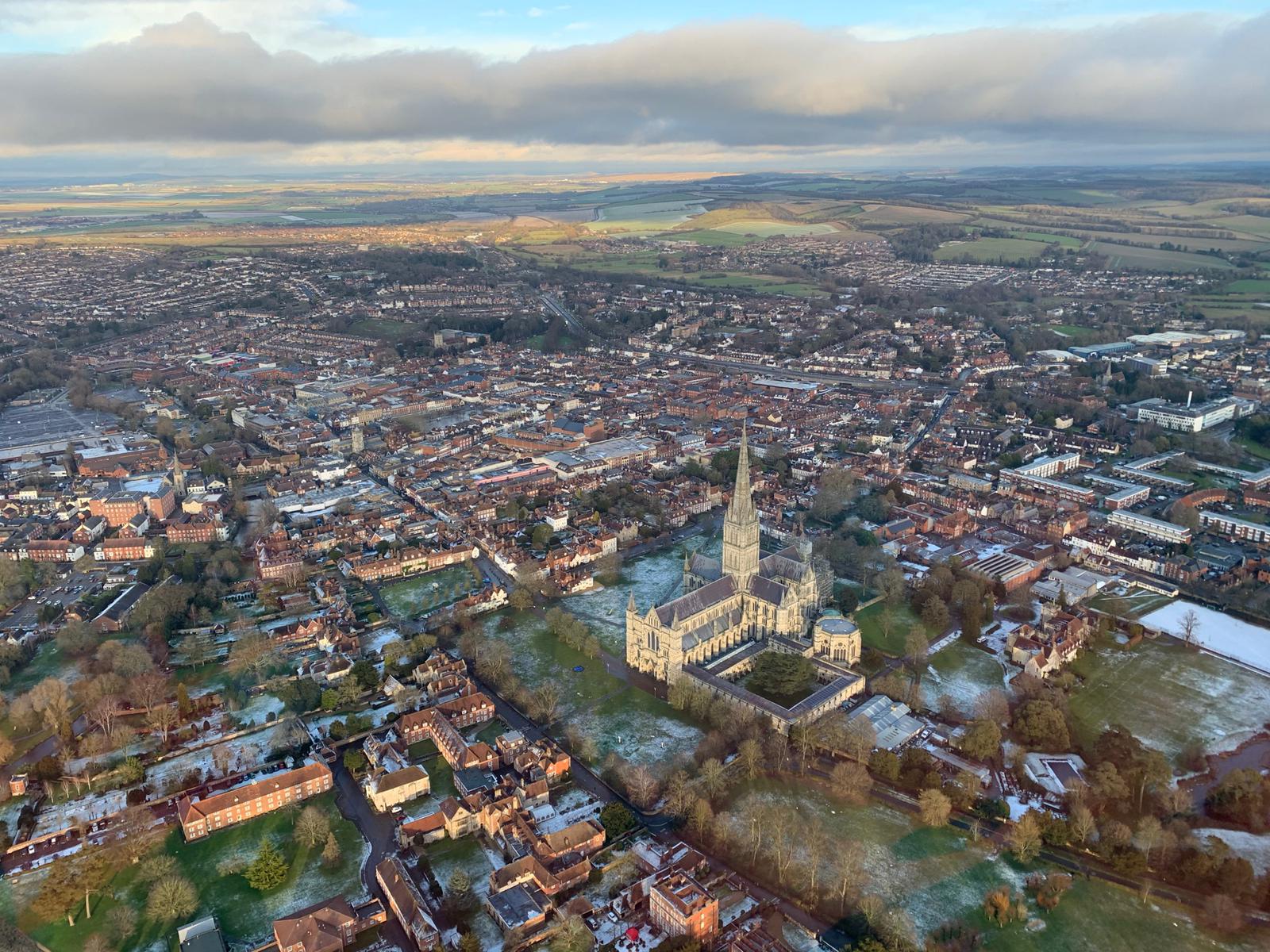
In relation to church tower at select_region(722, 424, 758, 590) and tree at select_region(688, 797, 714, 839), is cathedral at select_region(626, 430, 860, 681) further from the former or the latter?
tree at select_region(688, 797, 714, 839)

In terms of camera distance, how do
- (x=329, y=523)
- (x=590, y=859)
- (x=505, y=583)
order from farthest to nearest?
(x=329, y=523)
(x=505, y=583)
(x=590, y=859)

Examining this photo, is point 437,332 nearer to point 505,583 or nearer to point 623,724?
point 505,583

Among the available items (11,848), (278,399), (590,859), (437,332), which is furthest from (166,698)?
(437,332)

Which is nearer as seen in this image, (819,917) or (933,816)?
(819,917)

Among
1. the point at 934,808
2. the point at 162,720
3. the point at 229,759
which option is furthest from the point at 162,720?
the point at 934,808

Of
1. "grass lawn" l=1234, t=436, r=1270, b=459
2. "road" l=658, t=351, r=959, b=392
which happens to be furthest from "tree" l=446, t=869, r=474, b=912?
"road" l=658, t=351, r=959, b=392

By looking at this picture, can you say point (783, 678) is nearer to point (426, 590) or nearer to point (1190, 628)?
point (1190, 628)
